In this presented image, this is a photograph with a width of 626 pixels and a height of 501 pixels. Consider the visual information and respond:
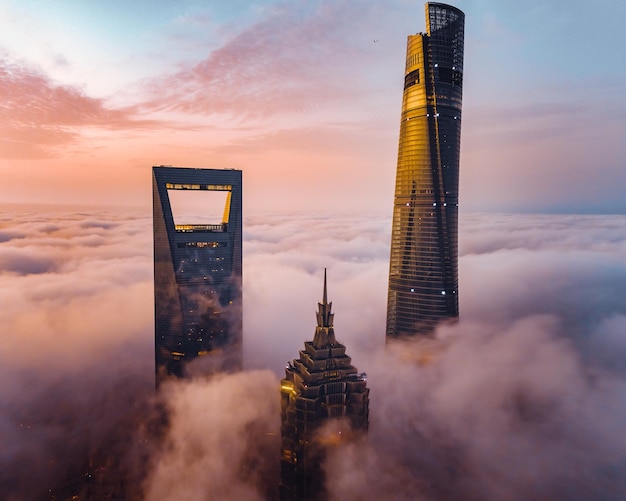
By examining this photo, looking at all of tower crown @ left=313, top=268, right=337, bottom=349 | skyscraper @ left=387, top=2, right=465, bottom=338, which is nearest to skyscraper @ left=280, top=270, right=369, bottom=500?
tower crown @ left=313, top=268, right=337, bottom=349

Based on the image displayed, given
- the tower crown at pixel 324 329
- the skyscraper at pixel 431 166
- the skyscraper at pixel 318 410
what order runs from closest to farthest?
1. the skyscraper at pixel 318 410
2. the tower crown at pixel 324 329
3. the skyscraper at pixel 431 166

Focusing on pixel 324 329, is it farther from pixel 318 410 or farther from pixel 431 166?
pixel 431 166

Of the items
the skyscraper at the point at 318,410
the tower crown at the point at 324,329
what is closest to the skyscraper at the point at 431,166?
the tower crown at the point at 324,329

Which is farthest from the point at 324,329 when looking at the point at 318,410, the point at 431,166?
the point at 431,166

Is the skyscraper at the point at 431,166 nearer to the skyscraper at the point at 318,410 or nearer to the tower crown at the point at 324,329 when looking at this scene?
the tower crown at the point at 324,329

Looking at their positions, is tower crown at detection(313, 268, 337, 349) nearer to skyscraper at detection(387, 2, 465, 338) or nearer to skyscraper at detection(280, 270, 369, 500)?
skyscraper at detection(280, 270, 369, 500)

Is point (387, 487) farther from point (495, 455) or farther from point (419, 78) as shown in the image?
point (419, 78)
